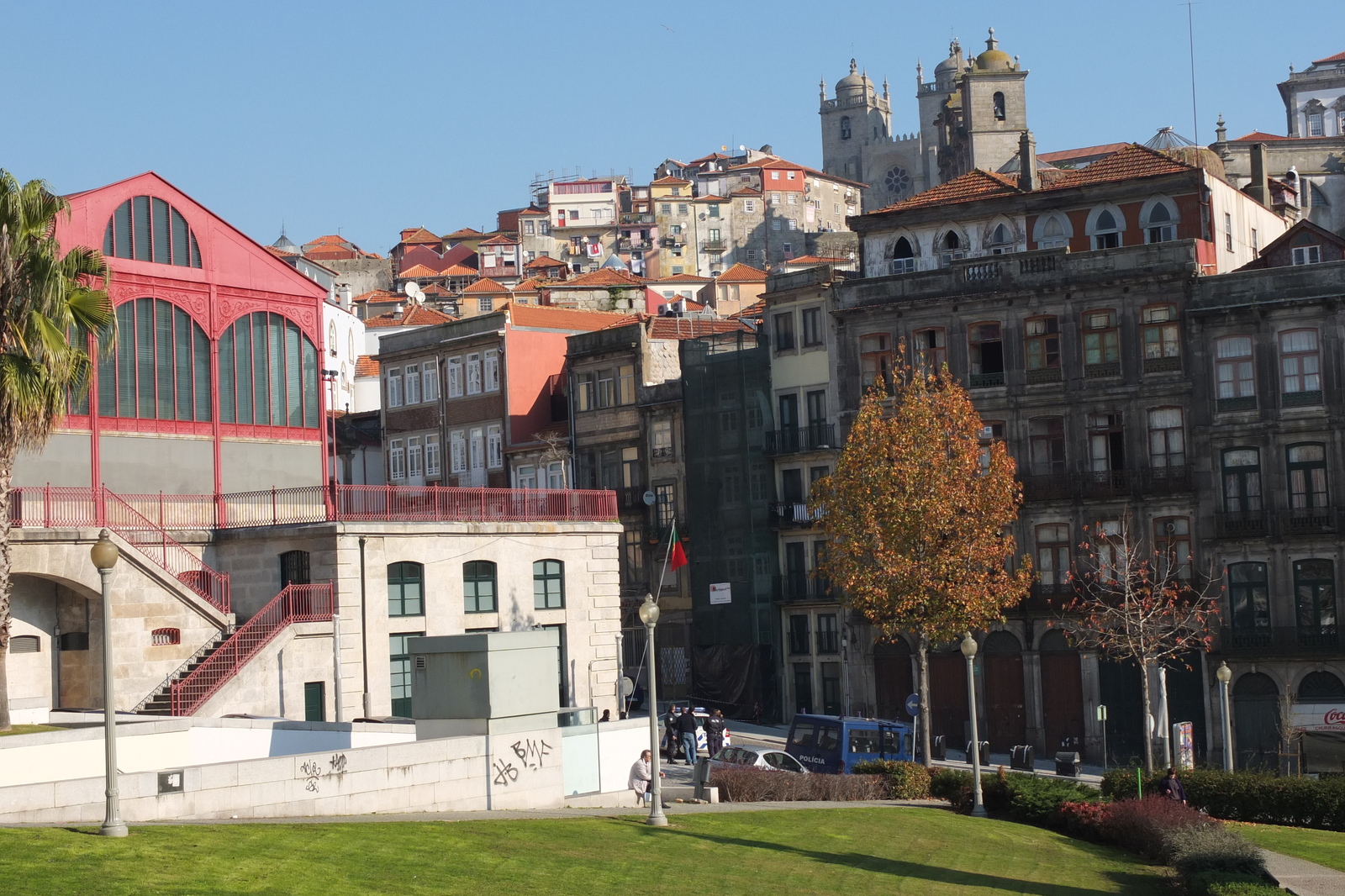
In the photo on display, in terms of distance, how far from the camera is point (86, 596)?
130 feet

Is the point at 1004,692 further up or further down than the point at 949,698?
further up

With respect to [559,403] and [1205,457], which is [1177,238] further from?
[559,403]

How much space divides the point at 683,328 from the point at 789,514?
39.1ft

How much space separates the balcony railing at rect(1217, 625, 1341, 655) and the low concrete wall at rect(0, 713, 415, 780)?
30.0m

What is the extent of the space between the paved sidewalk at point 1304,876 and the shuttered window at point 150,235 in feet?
101

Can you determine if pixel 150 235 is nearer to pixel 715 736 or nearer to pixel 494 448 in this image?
pixel 715 736

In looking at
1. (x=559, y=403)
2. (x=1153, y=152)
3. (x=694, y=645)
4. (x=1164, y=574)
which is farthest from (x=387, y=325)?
(x=1164, y=574)

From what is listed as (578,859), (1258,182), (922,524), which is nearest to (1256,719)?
(922,524)

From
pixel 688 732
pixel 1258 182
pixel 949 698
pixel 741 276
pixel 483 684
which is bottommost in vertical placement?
pixel 949 698

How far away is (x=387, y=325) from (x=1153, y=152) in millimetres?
60536

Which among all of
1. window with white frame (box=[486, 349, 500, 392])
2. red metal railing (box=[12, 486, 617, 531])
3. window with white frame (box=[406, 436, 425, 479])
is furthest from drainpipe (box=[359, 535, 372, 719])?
window with white frame (box=[406, 436, 425, 479])

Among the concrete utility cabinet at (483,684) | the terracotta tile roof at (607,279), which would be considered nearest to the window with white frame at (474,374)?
the concrete utility cabinet at (483,684)

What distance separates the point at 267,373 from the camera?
47906 mm

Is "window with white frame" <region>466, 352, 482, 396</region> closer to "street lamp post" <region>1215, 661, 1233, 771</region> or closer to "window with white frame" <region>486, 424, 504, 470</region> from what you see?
"window with white frame" <region>486, 424, 504, 470</region>
